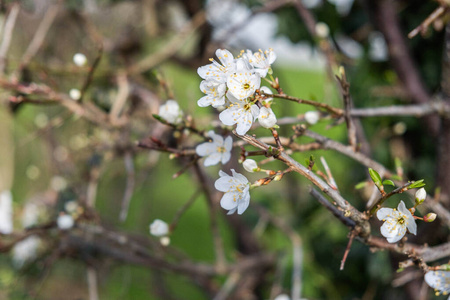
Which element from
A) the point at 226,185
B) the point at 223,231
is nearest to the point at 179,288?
the point at 223,231

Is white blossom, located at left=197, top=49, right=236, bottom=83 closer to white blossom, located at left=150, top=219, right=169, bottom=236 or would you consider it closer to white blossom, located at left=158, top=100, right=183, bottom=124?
white blossom, located at left=158, top=100, right=183, bottom=124

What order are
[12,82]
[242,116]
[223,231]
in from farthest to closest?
[223,231], [12,82], [242,116]

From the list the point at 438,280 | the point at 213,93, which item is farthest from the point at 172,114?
the point at 438,280

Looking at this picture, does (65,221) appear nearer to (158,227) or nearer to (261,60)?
A: (158,227)

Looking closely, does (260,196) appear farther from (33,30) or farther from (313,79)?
(313,79)

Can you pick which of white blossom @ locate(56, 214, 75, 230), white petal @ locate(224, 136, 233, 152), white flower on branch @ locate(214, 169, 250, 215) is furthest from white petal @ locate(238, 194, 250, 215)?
white blossom @ locate(56, 214, 75, 230)

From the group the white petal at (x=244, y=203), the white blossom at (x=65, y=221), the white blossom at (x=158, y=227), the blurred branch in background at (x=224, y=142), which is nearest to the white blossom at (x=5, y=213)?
the blurred branch in background at (x=224, y=142)
